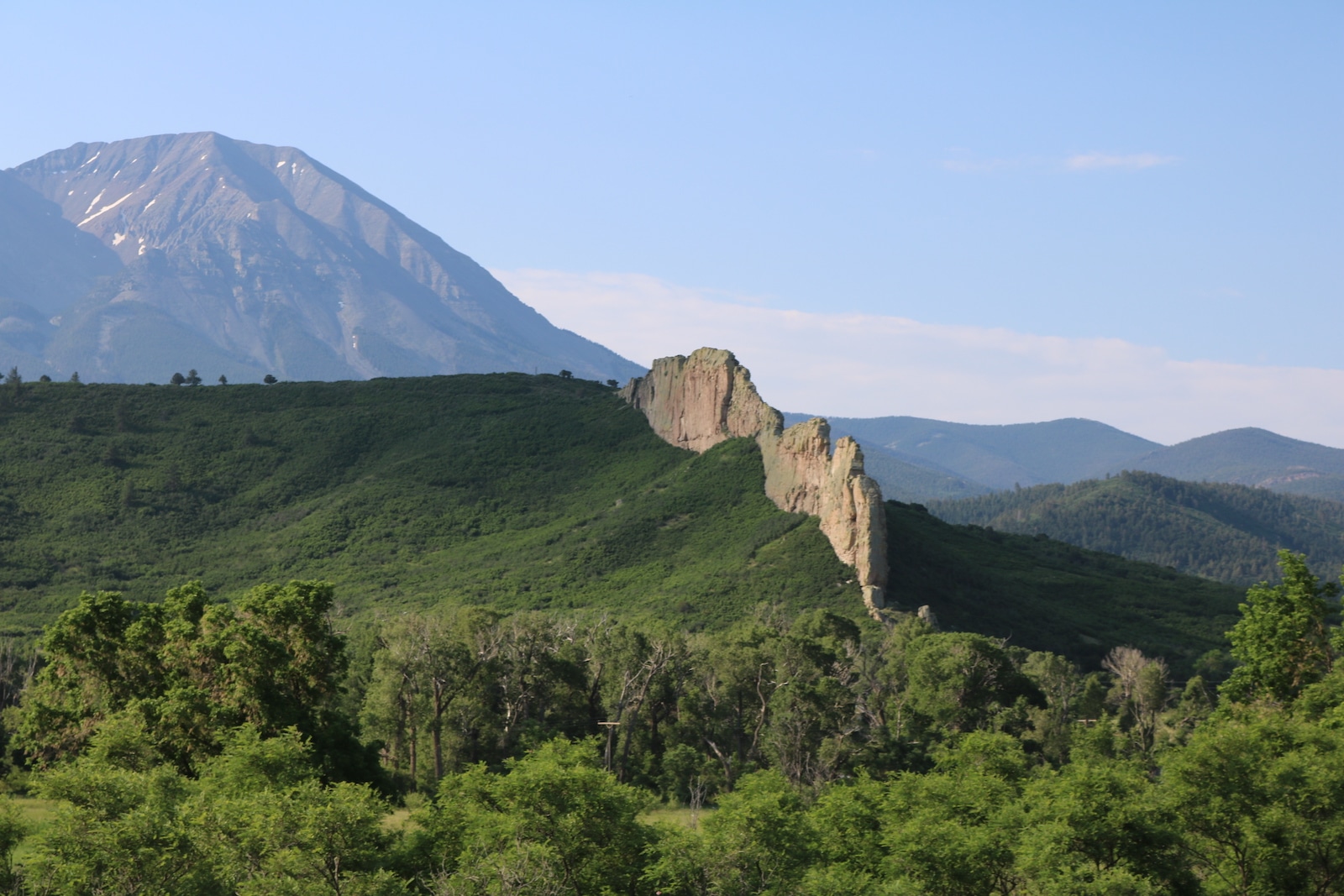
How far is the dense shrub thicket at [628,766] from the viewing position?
110 feet

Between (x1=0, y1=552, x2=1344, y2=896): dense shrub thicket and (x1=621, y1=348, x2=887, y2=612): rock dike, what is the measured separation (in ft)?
92.5

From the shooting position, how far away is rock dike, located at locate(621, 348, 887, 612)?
95625 millimetres

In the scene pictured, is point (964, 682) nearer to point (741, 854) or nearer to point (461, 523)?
point (741, 854)

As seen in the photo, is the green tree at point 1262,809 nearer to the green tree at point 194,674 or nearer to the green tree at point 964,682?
the green tree at point 964,682

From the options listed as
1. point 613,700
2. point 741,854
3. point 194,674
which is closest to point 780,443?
point 613,700

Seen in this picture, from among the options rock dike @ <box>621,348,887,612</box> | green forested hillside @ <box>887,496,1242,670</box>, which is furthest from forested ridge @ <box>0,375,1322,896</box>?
rock dike @ <box>621,348,887,612</box>

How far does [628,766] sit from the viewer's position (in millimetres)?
64000

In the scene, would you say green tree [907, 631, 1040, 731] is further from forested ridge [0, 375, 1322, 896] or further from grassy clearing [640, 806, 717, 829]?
grassy clearing [640, 806, 717, 829]

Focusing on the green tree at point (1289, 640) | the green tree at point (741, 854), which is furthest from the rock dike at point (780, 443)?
the green tree at point (741, 854)

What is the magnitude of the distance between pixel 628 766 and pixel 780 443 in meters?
55.5

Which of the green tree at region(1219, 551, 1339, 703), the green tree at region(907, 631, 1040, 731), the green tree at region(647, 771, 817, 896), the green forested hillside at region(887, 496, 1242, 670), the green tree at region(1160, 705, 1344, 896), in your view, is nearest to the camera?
the green tree at region(647, 771, 817, 896)

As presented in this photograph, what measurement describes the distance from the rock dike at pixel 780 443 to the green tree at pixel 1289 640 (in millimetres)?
38914

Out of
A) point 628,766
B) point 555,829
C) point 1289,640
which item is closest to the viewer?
point 555,829

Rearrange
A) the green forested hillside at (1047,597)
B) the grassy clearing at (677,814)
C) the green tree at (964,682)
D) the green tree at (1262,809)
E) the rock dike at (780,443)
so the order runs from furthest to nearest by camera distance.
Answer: the green forested hillside at (1047,597) → the rock dike at (780,443) → the green tree at (964,682) → the grassy clearing at (677,814) → the green tree at (1262,809)
